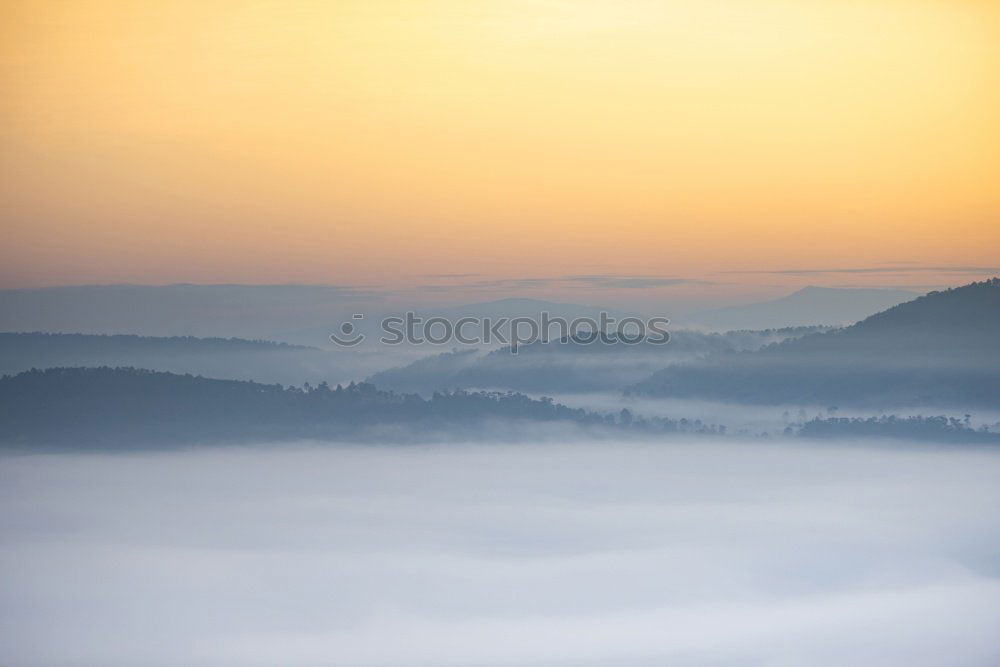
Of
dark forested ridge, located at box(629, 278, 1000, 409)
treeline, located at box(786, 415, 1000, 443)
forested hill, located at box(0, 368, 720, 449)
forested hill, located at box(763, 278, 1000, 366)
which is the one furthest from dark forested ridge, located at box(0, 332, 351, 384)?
treeline, located at box(786, 415, 1000, 443)

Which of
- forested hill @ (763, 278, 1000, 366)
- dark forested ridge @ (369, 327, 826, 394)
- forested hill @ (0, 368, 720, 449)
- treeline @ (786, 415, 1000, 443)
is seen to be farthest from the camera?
treeline @ (786, 415, 1000, 443)

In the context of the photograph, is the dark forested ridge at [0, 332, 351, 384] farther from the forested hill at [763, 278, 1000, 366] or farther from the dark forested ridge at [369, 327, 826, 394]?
the forested hill at [763, 278, 1000, 366]

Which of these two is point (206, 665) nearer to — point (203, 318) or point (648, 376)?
point (203, 318)

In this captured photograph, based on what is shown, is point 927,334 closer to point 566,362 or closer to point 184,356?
point 566,362

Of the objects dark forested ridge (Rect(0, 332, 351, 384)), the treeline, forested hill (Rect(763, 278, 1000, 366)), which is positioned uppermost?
forested hill (Rect(763, 278, 1000, 366))

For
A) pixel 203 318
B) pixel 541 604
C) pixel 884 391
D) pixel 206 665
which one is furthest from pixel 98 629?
pixel 884 391

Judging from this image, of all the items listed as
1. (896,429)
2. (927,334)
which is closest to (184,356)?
(927,334)

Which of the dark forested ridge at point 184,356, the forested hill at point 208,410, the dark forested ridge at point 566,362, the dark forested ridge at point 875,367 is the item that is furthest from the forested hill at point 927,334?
the dark forested ridge at point 184,356
